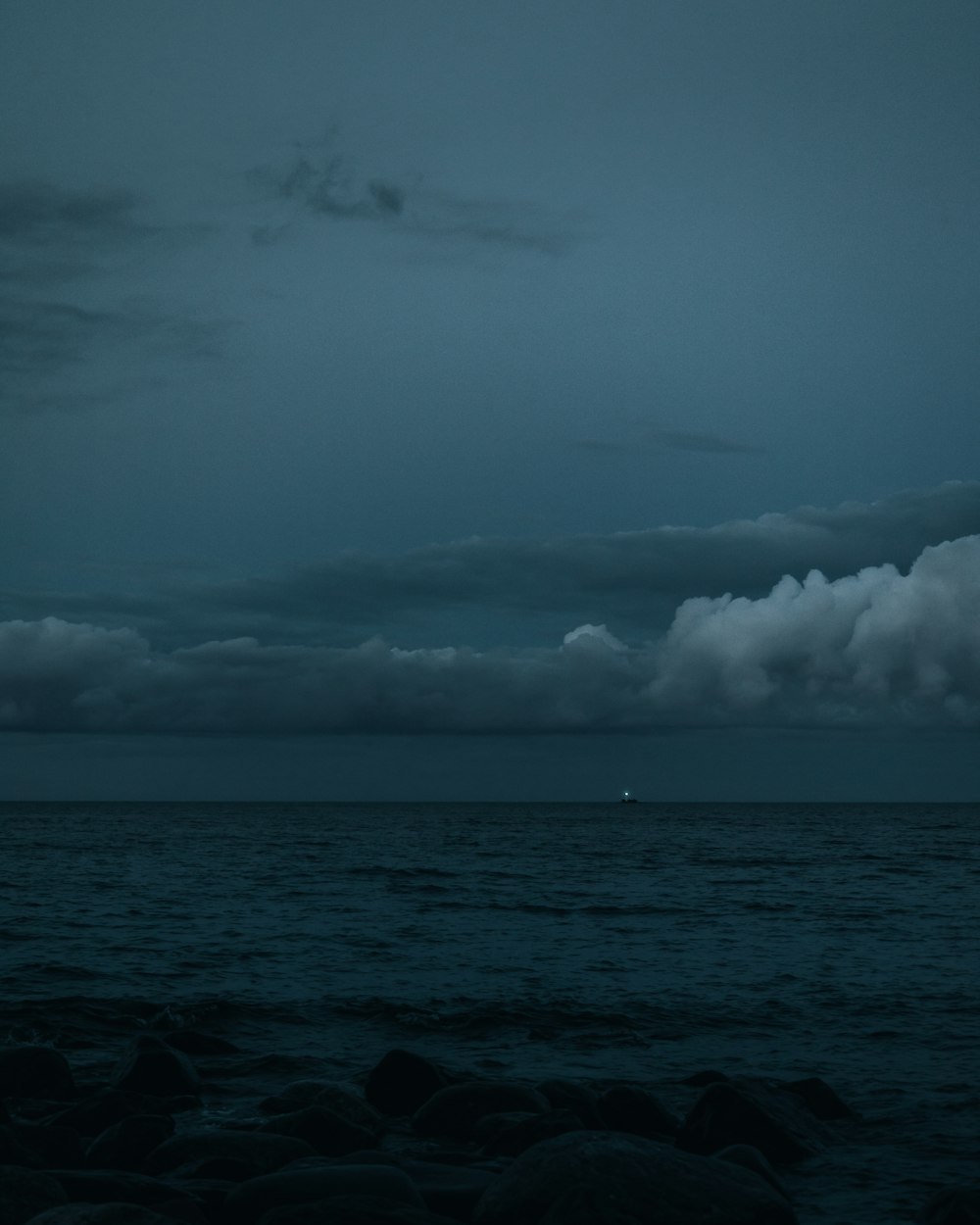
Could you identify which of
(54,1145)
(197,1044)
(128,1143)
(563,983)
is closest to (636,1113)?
(128,1143)

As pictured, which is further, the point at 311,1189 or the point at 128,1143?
the point at 128,1143

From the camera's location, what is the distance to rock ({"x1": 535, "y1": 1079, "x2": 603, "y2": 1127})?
12.8 meters

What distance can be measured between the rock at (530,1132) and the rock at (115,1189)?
3.40m

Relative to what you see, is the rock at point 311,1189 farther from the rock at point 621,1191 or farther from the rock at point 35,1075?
the rock at point 35,1075

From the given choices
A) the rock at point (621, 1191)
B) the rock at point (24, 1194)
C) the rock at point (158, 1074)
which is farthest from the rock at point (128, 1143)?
the rock at point (621, 1191)

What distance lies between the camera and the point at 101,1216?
325 inches

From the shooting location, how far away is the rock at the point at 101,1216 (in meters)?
8.23

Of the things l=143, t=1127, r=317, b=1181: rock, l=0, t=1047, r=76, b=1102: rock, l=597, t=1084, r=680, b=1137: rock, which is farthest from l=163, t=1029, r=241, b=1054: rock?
l=597, t=1084, r=680, b=1137: rock

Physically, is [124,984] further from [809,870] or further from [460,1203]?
[809,870]

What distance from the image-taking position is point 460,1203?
979 cm

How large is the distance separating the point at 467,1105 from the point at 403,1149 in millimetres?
1004

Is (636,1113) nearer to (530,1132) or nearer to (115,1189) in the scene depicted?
(530,1132)

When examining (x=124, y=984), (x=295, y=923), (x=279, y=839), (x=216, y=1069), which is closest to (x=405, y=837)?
(x=279, y=839)

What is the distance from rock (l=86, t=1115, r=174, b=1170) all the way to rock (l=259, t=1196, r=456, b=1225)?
3.20 metres
